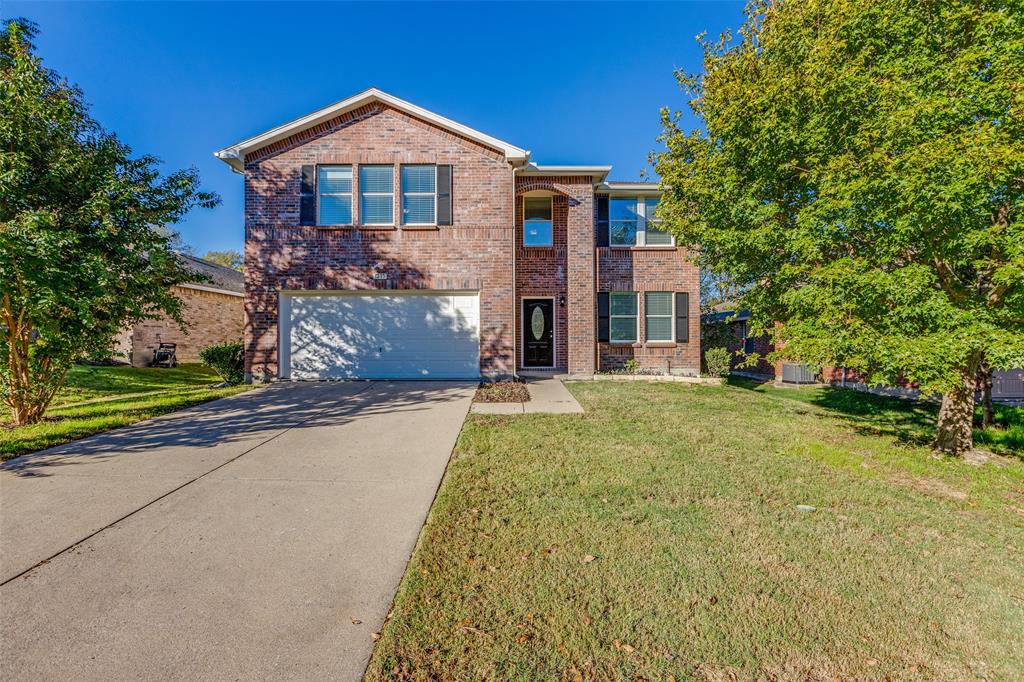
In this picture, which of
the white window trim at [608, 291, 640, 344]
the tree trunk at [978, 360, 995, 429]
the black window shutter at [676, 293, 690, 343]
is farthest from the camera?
the white window trim at [608, 291, 640, 344]

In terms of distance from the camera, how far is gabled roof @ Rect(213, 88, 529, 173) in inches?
416

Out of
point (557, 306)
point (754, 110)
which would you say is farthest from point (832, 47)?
point (557, 306)

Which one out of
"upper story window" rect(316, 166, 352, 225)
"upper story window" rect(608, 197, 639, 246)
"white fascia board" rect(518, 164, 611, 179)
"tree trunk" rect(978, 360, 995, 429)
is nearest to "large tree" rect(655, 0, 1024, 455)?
"tree trunk" rect(978, 360, 995, 429)

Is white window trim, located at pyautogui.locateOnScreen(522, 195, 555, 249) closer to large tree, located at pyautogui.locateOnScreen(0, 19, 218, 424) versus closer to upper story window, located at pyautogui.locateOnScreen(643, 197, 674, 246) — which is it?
upper story window, located at pyautogui.locateOnScreen(643, 197, 674, 246)

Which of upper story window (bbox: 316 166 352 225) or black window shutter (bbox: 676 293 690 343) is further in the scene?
black window shutter (bbox: 676 293 690 343)

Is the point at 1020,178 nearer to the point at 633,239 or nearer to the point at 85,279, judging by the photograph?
the point at 633,239

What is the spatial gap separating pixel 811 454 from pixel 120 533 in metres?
7.06

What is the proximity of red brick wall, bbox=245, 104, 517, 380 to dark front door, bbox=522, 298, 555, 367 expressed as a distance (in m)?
2.17

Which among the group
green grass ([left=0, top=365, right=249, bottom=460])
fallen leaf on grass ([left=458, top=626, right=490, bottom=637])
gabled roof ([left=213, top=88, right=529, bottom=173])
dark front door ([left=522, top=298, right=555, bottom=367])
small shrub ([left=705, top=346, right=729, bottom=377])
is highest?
gabled roof ([left=213, top=88, right=529, bottom=173])

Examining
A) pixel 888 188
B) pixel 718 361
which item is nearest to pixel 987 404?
pixel 718 361

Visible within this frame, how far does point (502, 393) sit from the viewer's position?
8680mm

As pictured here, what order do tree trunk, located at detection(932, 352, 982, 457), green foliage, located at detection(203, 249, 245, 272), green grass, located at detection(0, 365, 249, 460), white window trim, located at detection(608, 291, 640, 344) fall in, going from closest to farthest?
tree trunk, located at detection(932, 352, 982, 457), green grass, located at detection(0, 365, 249, 460), white window trim, located at detection(608, 291, 640, 344), green foliage, located at detection(203, 249, 245, 272)

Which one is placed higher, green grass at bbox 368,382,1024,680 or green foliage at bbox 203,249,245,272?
green foliage at bbox 203,249,245,272

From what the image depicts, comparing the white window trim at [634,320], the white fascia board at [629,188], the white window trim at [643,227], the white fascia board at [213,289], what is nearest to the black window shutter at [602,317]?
the white window trim at [634,320]
